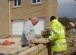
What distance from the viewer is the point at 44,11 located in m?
33.5

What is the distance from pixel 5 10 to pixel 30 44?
28.1 meters

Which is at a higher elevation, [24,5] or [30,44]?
[24,5]

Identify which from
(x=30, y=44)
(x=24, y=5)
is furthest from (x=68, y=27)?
(x=24, y=5)

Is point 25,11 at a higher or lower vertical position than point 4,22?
higher

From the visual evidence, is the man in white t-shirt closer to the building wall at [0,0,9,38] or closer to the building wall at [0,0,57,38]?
the building wall at [0,0,57,38]

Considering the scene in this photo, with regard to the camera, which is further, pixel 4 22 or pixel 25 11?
pixel 4 22

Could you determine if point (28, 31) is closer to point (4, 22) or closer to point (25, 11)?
point (25, 11)

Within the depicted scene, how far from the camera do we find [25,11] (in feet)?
116

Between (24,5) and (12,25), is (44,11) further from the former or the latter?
(12,25)

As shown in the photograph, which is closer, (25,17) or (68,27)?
(68,27)

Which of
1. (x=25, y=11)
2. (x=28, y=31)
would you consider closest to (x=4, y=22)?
(x=25, y=11)

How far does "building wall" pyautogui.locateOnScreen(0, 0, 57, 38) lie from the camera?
110ft

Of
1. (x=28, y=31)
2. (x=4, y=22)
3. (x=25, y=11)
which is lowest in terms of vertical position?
(x=4, y=22)

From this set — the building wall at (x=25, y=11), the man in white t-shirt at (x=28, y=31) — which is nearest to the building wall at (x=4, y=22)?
the building wall at (x=25, y=11)
